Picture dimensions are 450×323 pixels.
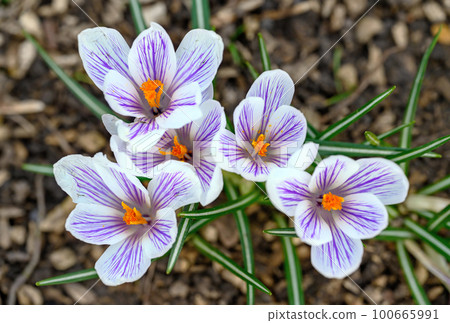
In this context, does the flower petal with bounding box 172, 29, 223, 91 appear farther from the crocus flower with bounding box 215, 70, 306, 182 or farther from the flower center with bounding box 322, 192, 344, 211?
the flower center with bounding box 322, 192, 344, 211

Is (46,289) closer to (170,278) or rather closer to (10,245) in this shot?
(10,245)

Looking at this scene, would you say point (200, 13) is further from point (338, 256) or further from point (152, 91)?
point (338, 256)

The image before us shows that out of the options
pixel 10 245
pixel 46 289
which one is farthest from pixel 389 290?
pixel 10 245

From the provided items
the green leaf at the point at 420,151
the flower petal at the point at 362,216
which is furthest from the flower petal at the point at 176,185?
the green leaf at the point at 420,151

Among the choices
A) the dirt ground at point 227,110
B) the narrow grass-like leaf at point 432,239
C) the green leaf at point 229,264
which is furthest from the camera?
the dirt ground at point 227,110

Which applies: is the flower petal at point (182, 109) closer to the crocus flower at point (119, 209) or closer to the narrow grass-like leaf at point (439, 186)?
the crocus flower at point (119, 209)
